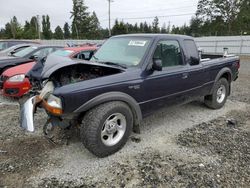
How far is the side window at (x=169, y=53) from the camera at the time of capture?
3.86m

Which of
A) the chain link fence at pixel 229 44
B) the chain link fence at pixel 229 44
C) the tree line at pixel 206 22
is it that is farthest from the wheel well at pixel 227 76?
the tree line at pixel 206 22

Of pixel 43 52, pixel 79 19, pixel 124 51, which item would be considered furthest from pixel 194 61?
pixel 79 19

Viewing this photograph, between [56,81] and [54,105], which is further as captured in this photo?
[56,81]

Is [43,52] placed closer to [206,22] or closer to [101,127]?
[101,127]

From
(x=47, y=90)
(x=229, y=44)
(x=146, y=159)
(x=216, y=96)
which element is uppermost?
(x=229, y=44)

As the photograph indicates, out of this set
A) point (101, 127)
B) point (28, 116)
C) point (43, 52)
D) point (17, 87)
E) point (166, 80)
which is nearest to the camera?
point (101, 127)

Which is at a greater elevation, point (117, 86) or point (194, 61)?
point (194, 61)

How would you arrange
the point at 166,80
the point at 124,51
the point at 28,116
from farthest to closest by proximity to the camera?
1. the point at 124,51
2. the point at 166,80
3. the point at 28,116

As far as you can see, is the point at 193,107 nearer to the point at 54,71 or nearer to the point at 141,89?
the point at 141,89

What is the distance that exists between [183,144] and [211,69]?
2185 mm

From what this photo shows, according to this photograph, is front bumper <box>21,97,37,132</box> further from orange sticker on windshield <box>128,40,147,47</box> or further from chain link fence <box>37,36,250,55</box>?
chain link fence <box>37,36,250,55</box>

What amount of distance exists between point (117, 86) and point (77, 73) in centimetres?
77

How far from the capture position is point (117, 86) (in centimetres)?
316

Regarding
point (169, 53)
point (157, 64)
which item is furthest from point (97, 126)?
point (169, 53)
